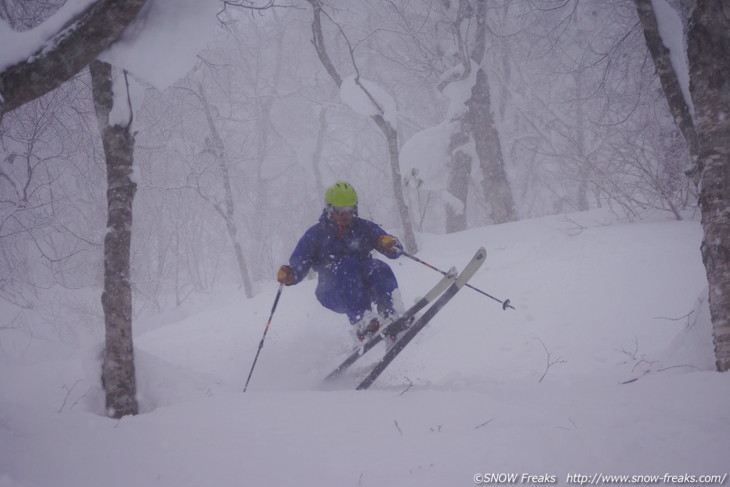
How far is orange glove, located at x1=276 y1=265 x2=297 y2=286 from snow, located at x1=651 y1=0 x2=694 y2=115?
12.9 feet

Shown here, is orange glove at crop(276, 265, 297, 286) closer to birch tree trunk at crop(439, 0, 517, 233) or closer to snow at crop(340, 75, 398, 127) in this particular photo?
snow at crop(340, 75, 398, 127)

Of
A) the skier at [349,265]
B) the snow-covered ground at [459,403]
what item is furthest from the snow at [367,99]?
the snow-covered ground at [459,403]

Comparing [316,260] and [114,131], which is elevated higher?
[114,131]

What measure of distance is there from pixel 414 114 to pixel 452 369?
15.7 m

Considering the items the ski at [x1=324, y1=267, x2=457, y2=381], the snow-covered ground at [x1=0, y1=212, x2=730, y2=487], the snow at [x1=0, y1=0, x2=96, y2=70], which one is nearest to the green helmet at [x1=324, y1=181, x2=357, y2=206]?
the ski at [x1=324, y1=267, x2=457, y2=381]

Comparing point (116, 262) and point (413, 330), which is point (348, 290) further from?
point (116, 262)

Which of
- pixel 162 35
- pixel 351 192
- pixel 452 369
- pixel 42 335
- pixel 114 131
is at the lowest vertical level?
pixel 452 369

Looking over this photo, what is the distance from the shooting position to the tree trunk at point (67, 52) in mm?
A: 2047

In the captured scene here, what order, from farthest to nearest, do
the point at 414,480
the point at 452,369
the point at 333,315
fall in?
the point at 333,315, the point at 452,369, the point at 414,480

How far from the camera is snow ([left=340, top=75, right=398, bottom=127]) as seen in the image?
26.1ft

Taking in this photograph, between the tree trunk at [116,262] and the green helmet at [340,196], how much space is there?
1980 mm

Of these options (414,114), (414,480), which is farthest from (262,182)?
(414,480)

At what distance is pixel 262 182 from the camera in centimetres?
1698

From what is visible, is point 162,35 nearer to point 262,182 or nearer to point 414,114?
point 262,182
